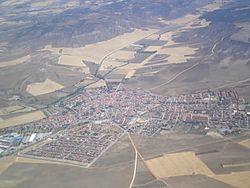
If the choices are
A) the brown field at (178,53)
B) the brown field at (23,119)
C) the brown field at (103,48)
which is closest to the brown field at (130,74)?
the brown field at (178,53)

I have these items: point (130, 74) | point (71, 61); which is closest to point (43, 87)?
point (71, 61)

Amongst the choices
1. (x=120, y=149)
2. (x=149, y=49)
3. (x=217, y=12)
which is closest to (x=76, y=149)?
(x=120, y=149)

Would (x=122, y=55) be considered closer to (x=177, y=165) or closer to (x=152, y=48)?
(x=152, y=48)

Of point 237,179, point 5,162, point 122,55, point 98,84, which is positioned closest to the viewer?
point 237,179

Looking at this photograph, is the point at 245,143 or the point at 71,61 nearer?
the point at 245,143

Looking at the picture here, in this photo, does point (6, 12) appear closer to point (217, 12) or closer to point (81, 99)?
point (217, 12)

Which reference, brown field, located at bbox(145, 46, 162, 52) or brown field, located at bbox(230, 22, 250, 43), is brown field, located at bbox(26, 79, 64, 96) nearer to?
brown field, located at bbox(145, 46, 162, 52)

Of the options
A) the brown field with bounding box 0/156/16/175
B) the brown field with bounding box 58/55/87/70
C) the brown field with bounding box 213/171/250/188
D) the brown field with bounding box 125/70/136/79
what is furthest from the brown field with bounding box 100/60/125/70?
the brown field with bounding box 213/171/250/188
